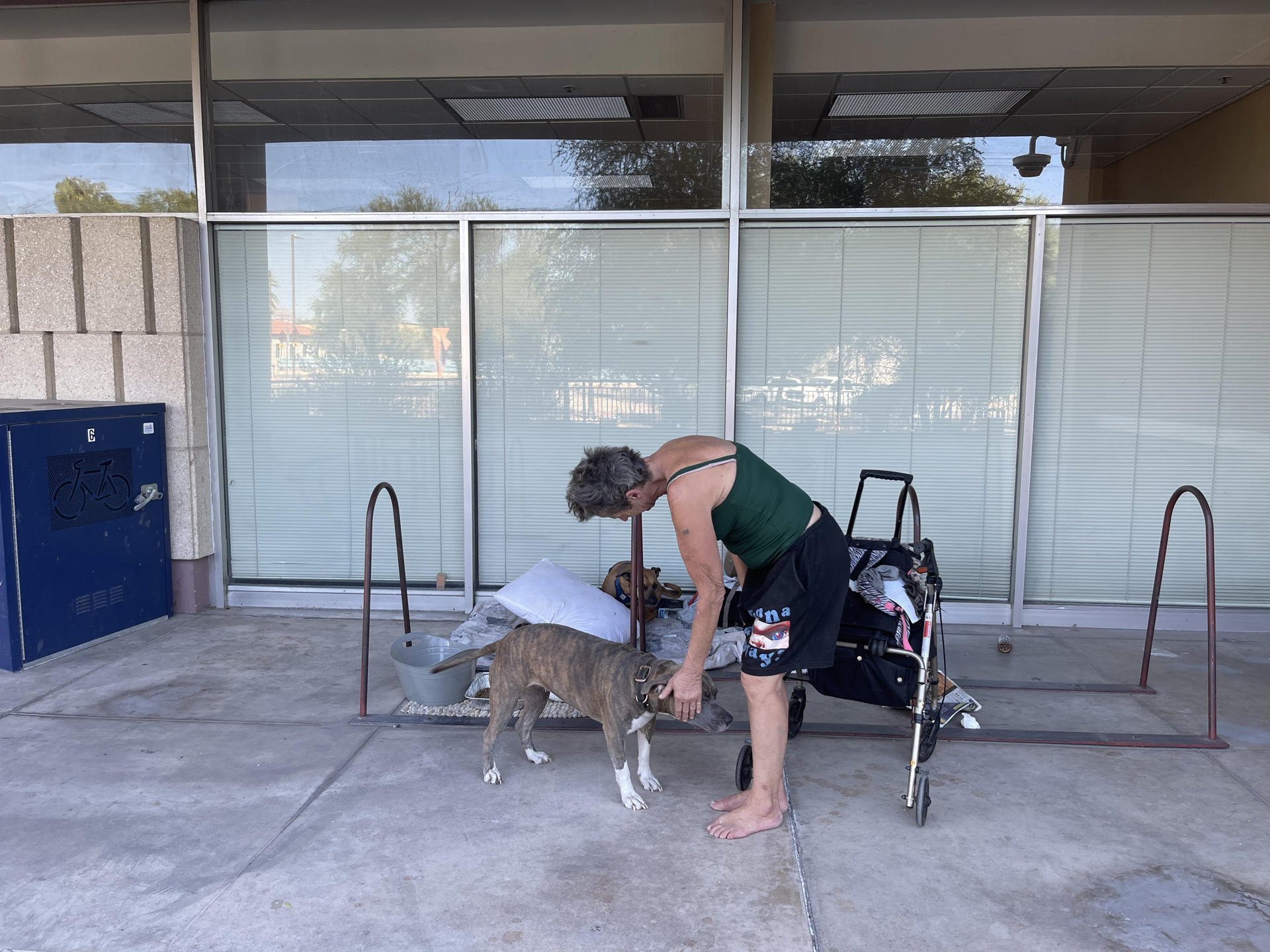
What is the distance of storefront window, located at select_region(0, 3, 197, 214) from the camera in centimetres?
554

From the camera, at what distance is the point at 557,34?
17.7 ft

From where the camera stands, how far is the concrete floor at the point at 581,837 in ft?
8.28

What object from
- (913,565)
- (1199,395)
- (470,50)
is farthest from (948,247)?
(470,50)

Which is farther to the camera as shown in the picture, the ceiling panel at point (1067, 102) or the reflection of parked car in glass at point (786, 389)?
the reflection of parked car in glass at point (786, 389)

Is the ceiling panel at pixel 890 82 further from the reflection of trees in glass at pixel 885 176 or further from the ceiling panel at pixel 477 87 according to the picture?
the ceiling panel at pixel 477 87

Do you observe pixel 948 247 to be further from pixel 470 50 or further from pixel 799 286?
pixel 470 50

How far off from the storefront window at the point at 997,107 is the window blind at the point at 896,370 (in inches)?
11.6

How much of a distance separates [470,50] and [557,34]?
0.54 m

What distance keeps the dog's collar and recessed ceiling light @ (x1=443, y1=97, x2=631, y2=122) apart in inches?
144

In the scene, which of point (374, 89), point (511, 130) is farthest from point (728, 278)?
point (374, 89)

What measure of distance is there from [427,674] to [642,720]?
3.99 ft

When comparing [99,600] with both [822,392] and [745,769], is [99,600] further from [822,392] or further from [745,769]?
[822,392]

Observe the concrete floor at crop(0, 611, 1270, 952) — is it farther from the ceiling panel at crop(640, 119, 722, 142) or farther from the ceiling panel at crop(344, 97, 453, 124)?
the ceiling panel at crop(344, 97, 453, 124)

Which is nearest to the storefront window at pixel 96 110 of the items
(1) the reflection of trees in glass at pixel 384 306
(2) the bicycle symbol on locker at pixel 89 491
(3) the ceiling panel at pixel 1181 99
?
(1) the reflection of trees in glass at pixel 384 306
